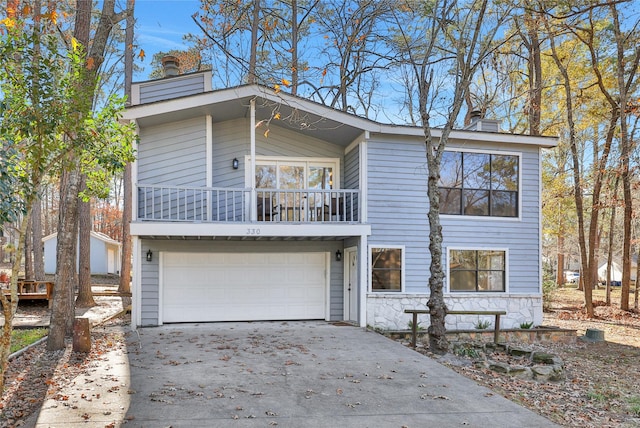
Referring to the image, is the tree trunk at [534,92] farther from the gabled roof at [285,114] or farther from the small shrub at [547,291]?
the gabled roof at [285,114]

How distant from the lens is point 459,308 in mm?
11789

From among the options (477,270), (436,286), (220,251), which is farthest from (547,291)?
(220,251)

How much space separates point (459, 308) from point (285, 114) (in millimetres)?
6282

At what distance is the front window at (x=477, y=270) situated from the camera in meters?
12.0

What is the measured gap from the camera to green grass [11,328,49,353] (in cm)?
867

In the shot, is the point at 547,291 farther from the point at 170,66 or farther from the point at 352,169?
the point at 170,66

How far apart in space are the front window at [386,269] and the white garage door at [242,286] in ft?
4.79

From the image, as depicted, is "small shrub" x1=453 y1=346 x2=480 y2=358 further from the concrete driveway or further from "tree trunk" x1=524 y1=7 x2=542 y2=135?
"tree trunk" x1=524 y1=7 x2=542 y2=135

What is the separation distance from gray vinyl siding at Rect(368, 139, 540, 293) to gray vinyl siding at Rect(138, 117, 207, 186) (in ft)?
13.1

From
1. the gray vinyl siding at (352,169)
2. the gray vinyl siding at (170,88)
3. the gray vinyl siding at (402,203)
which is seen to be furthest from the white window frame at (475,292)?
the gray vinyl siding at (170,88)

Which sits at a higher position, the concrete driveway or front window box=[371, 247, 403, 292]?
front window box=[371, 247, 403, 292]

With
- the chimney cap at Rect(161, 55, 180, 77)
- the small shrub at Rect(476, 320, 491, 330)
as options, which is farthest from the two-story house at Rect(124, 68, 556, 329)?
the chimney cap at Rect(161, 55, 180, 77)

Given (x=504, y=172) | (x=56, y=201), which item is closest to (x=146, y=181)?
(x=504, y=172)

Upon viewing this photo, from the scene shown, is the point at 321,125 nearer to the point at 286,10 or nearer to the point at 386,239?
the point at 386,239
